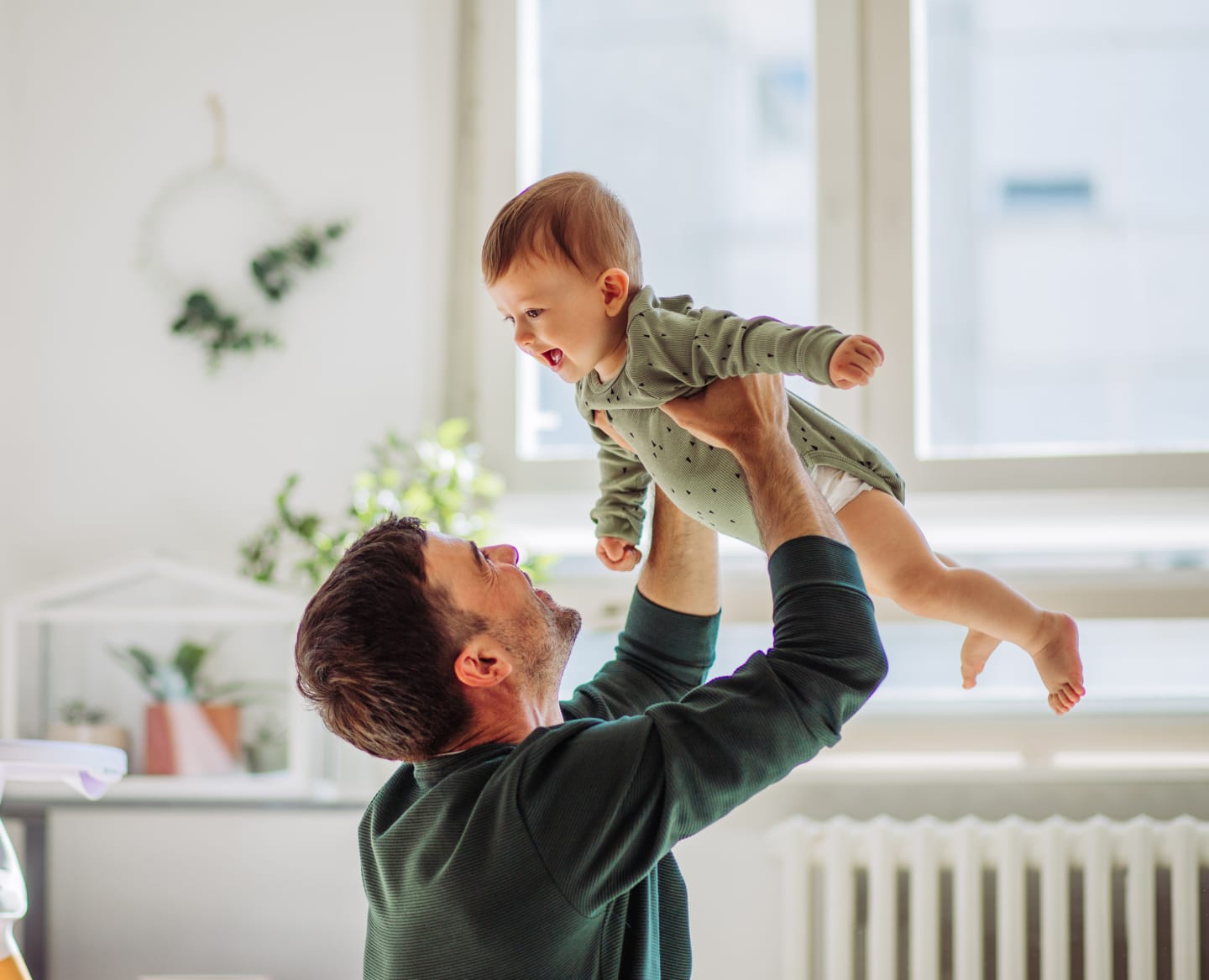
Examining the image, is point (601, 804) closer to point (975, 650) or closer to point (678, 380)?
point (678, 380)

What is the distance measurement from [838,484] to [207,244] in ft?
4.96

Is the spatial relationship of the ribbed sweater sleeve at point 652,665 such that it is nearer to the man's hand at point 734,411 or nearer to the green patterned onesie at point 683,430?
the green patterned onesie at point 683,430

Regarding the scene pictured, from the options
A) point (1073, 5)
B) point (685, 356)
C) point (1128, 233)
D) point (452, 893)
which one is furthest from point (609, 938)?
point (1073, 5)

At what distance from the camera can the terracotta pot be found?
1.94 meters

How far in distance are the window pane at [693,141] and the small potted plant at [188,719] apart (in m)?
0.70

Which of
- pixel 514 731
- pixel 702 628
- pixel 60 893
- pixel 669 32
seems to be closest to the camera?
pixel 514 731

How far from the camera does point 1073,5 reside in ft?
7.09

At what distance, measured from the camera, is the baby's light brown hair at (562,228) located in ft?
3.64

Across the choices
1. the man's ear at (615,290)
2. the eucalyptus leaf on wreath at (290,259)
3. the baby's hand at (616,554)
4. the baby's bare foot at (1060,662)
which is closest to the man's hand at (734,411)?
the man's ear at (615,290)

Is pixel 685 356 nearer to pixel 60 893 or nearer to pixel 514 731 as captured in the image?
pixel 514 731

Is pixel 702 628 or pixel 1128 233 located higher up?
pixel 1128 233

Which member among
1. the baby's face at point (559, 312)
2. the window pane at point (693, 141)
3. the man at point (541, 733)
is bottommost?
the man at point (541, 733)

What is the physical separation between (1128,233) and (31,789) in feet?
7.11

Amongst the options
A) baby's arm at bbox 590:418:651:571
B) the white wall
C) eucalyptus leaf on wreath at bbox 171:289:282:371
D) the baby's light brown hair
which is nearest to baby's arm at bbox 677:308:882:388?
the baby's light brown hair
